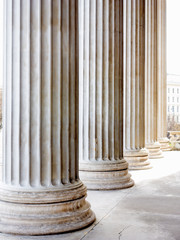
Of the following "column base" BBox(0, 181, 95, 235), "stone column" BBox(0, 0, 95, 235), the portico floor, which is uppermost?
"stone column" BBox(0, 0, 95, 235)

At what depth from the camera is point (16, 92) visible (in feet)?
64.3

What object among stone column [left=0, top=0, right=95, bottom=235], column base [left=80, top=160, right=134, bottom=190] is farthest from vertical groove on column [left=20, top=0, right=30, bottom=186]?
column base [left=80, top=160, right=134, bottom=190]

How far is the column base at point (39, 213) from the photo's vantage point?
61.9ft

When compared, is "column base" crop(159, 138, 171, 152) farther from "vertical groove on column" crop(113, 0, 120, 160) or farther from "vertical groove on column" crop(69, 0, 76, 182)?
"vertical groove on column" crop(69, 0, 76, 182)

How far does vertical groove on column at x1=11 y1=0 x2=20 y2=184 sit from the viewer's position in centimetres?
1953

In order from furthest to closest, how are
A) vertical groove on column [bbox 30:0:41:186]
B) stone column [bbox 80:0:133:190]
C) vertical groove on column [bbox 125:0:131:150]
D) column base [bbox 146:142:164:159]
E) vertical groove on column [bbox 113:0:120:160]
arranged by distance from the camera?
column base [bbox 146:142:164:159] → vertical groove on column [bbox 125:0:131:150] → vertical groove on column [bbox 113:0:120:160] → stone column [bbox 80:0:133:190] → vertical groove on column [bbox 30:0:41:186]

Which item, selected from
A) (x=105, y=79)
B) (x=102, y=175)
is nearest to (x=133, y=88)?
(x=105, y=79)

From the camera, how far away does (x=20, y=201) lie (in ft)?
63.3

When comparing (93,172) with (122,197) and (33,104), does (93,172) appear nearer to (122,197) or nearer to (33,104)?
(122,197)

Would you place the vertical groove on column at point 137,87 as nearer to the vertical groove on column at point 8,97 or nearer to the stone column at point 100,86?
the stone column at point 100,86

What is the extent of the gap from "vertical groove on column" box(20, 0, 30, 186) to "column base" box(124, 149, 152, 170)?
23.6 meters

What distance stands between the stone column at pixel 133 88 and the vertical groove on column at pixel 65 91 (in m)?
22.0

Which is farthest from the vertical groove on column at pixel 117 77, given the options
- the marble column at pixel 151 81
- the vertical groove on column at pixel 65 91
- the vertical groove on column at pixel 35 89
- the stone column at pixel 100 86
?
the marble column at pixel 151 81

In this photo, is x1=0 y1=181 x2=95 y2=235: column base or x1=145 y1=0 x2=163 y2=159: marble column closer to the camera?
x1=0 y1=181 x2=95 y2=235: column base
